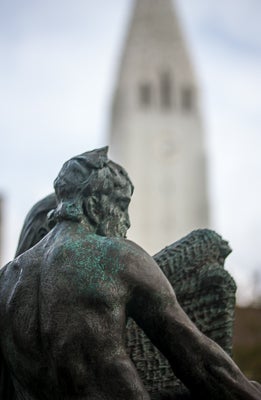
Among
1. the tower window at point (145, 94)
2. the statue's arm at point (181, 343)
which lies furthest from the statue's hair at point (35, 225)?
the tower window at point (145, 94)

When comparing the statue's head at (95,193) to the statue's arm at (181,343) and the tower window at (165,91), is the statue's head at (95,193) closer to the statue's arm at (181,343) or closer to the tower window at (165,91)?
the statue's arm at (181,343)

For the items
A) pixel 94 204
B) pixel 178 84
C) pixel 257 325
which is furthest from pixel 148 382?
pixel 178 84

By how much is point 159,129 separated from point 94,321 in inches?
2150

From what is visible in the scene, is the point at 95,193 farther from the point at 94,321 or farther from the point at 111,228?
the point at 94,321

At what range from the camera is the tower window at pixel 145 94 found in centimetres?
5781

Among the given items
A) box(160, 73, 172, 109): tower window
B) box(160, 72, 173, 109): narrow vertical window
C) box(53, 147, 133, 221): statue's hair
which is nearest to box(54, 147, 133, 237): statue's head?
box(53, 147, 133, 221): statue's hair

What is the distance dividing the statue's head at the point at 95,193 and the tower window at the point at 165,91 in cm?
5576

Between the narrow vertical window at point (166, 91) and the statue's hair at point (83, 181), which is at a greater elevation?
the narrow vertical window at point (166, 91)

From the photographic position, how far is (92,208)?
269cm

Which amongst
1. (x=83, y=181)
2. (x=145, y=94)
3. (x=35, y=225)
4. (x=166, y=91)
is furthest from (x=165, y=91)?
(x=83, y=181)

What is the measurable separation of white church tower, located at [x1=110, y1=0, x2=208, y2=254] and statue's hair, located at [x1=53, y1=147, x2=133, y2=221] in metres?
51.2

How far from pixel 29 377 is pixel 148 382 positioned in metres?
0.46

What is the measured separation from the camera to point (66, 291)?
8.24 ft

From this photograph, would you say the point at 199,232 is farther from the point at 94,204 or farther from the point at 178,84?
the point at 178,84
